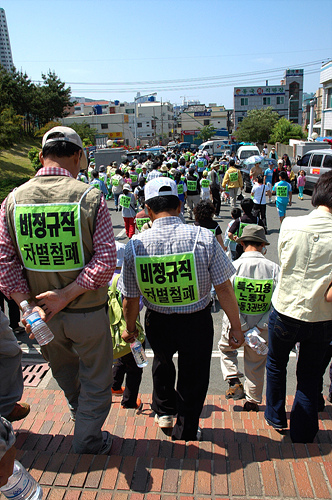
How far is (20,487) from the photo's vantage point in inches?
70.7

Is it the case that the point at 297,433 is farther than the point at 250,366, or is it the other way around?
the point at 250,366

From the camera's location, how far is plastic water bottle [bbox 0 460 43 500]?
177cm

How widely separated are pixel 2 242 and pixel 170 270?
1025 millimetres

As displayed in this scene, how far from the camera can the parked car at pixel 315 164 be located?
53.5 ft

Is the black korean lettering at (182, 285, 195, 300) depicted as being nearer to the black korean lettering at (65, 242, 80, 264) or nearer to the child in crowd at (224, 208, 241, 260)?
the black korean lettering at (65, 242, 80, 264)

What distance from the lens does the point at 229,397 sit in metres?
3.88

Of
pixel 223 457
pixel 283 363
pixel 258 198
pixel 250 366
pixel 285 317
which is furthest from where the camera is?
pixel 258 198

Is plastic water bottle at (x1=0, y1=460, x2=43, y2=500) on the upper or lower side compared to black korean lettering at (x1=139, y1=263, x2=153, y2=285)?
lower

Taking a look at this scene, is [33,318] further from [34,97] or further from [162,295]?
[34,97]

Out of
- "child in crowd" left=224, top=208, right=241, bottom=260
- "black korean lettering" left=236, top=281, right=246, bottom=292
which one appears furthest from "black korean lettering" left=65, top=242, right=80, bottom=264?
"child in crowd" left=224, top=208, right=241, bottom=260

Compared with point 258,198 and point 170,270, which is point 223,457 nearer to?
point 170,270

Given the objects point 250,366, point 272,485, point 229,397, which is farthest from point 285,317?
point 229,397

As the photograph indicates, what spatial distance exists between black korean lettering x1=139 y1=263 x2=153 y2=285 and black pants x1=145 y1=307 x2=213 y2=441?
0.27m

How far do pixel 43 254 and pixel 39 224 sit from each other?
0.17 m
